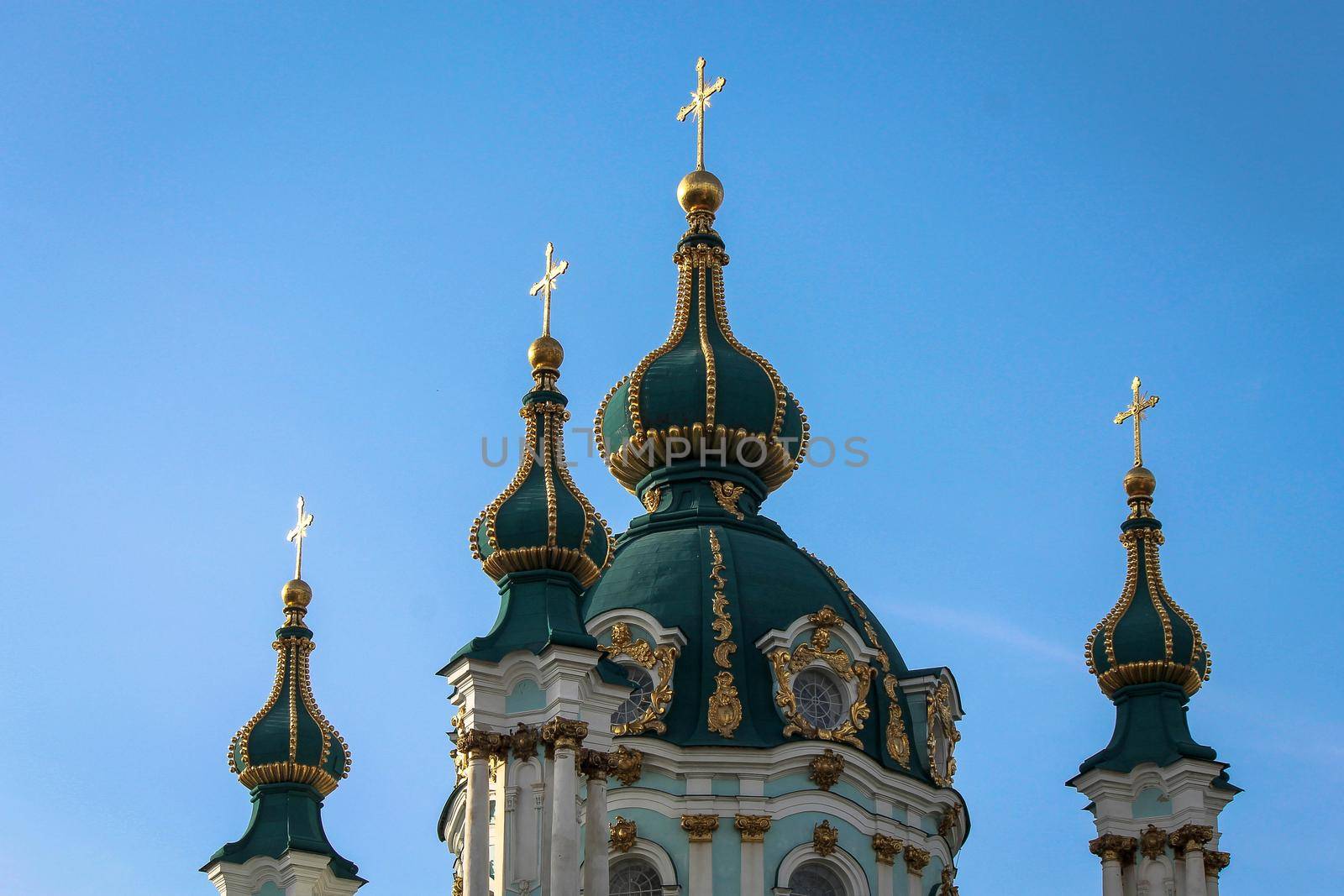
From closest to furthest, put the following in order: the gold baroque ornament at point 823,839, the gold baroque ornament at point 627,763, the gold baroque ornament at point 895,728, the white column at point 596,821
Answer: the white column at point 596,821 → the gold baroque ornament at point 627,763 → the gold baroque ornament at point 823,839 → the gold baroque ornament at point 895,728

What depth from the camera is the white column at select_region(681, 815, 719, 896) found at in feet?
140

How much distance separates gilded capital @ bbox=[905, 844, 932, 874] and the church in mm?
34

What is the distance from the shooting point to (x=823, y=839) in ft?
141

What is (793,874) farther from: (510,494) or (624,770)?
(510,494)

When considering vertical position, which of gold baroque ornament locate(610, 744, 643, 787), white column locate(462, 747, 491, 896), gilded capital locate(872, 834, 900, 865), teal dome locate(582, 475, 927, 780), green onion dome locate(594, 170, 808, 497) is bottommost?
white column locate(462, 747, 491, 896)

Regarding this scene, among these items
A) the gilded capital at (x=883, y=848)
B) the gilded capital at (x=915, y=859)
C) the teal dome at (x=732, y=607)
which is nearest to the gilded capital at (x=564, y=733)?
the teal dome at (x=732, y=607)

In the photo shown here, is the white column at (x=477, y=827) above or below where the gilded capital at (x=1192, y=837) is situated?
below

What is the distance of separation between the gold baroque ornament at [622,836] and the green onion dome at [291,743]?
14.5 ft

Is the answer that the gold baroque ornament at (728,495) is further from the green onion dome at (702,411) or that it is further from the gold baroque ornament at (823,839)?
the gold baroque ornament at (823,839)

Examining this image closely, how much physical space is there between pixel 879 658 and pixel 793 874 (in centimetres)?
372

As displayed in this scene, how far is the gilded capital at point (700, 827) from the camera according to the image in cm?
4272

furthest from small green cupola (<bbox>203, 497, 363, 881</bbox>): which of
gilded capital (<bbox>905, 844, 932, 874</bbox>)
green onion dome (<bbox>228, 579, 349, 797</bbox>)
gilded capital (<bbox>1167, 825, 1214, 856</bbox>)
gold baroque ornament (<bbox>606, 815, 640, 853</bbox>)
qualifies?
gilded capital (<bbox>1167, 825, 1214, 856</bbox>)

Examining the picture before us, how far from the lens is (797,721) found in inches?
1719

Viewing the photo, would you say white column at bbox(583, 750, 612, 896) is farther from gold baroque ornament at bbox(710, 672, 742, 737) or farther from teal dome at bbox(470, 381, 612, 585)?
gold baroque ornament at bbox(710, 672, 742, 737)
